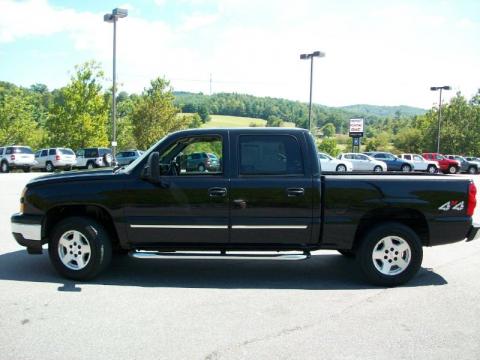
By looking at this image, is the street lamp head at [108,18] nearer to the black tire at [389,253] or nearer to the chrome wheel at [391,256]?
the black tire at [389,253]

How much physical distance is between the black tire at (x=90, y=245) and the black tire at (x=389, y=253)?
308 cm

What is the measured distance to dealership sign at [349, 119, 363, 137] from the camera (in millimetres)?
43344

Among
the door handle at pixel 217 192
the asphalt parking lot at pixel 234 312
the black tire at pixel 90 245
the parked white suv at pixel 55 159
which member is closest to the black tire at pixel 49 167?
the parked white suv at pixel 55 159

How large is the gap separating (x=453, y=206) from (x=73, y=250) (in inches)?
182

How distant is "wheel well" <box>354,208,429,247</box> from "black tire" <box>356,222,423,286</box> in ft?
0.40

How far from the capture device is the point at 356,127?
144 feet

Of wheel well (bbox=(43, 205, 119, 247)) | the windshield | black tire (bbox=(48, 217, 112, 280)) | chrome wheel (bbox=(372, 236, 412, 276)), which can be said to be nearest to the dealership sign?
the windshield

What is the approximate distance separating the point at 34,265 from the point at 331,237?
4.00m

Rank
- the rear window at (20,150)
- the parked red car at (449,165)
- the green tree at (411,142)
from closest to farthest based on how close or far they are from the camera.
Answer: the rear window at (20,150) < the parked red car at (449,165) < the green tree at (411,142)

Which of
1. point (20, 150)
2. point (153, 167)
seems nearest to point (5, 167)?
point (20, 150)

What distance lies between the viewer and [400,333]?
14.3ft

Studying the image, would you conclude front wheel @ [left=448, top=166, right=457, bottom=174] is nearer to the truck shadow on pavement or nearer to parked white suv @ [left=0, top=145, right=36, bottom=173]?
parked white suv @ [left=0, top=145, right=36, bottom=173]

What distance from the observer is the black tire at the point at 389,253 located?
229 inches

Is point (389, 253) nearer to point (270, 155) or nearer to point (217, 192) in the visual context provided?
point (270, 155)
